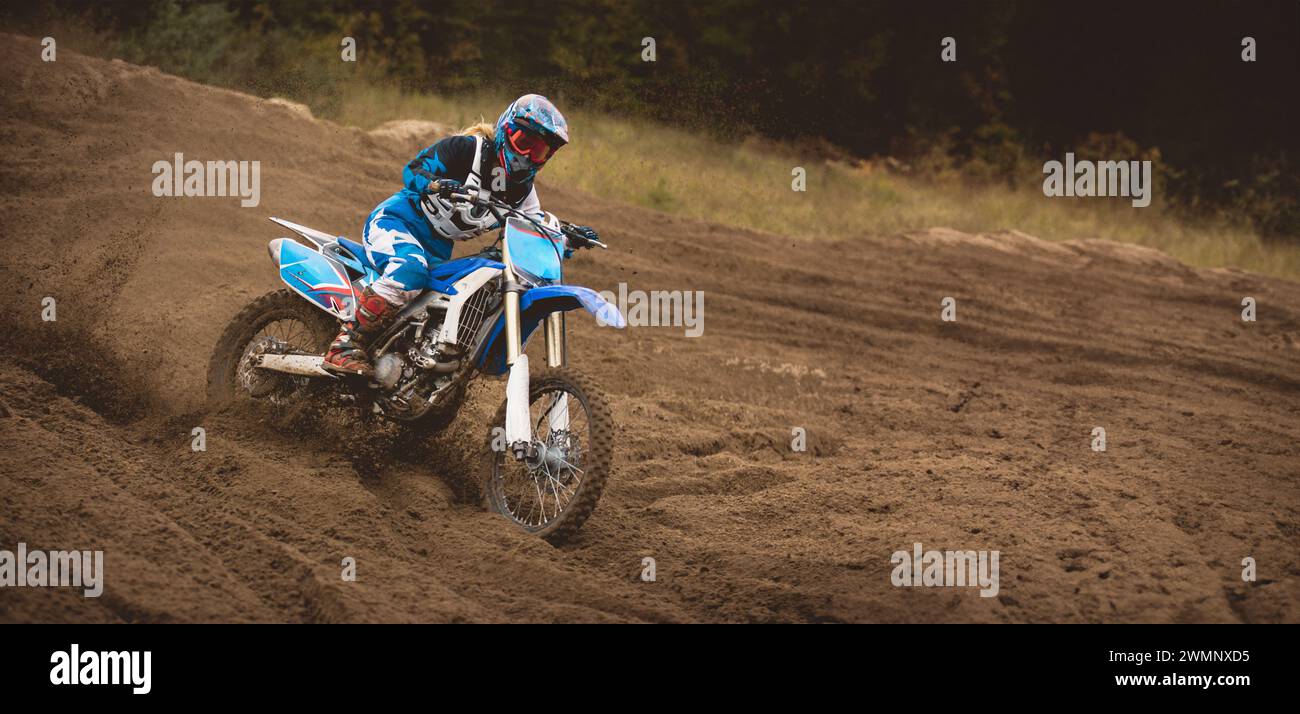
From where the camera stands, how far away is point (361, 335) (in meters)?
5.52

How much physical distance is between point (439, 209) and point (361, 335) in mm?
785

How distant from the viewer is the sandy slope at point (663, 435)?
4.36 metres

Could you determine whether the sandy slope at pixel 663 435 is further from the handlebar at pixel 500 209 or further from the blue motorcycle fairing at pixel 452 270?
the handlebar at pixel 500 209

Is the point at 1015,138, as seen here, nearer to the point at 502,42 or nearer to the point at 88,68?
the point at 502,42

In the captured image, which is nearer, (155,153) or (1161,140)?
(155,153)

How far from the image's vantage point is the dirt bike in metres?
4.93

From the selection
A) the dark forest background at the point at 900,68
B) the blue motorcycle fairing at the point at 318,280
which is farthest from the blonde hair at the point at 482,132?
the dark forest background at the point at 900,68

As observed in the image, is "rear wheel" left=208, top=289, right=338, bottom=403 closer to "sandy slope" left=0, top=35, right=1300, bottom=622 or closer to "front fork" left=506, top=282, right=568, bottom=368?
"sandy slope" left=0, top=35, right=1300, bottom=622

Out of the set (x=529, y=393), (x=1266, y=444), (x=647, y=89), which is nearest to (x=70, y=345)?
(x=529, y=393)

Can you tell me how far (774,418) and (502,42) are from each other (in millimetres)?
11575

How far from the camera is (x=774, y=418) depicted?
24.5 ft

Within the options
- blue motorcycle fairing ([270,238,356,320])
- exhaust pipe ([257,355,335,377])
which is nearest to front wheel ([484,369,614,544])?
exhaust pipe ([257,355,335,377])

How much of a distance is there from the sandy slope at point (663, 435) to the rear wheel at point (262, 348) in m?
0.22

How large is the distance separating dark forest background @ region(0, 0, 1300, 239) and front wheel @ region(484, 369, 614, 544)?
11.1 metres
